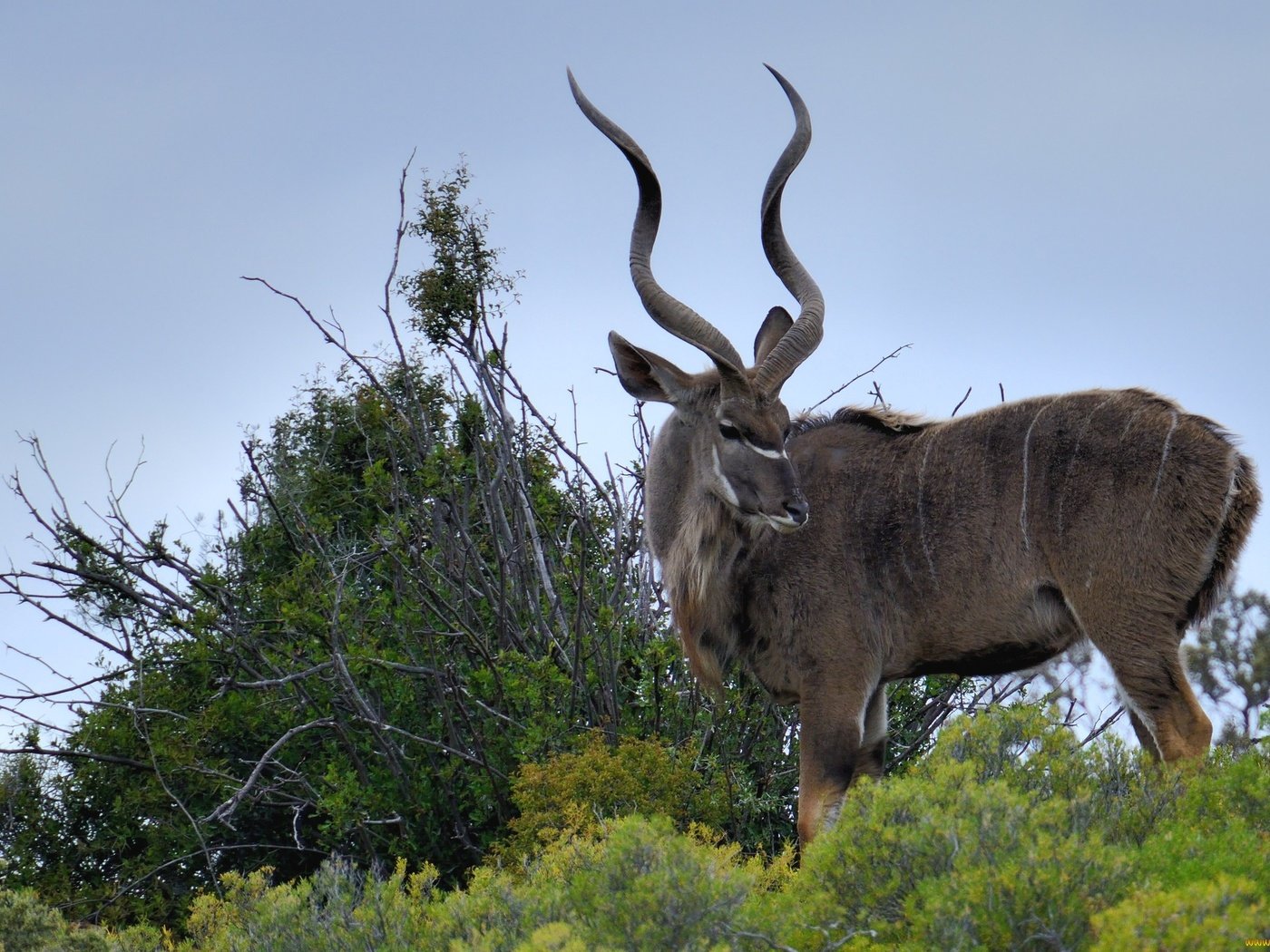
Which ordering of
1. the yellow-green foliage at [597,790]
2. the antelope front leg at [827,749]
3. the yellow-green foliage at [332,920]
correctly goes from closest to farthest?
1. the yellow-green foliage at [332,920]
2. the antelope front leg at [827,749]
3. the yellow-green foliage at [597,790]

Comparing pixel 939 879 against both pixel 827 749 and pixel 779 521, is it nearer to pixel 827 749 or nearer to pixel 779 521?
pixel 827 749

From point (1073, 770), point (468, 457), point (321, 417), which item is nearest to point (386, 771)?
point (468, 457)

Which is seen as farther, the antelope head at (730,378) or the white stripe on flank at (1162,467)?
the antelope head at (730,378)

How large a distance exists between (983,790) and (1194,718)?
147cm

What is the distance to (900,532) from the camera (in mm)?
4422

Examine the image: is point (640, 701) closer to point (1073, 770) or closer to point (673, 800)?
point (673, 800)

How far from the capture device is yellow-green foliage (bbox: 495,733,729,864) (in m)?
4.37

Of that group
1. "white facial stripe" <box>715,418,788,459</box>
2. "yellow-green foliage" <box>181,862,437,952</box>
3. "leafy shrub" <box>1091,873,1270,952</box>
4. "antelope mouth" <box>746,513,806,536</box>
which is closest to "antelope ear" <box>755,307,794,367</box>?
"white facial stripe" <box>715,418,788,459</box>

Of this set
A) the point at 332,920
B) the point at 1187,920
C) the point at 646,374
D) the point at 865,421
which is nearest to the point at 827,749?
the point at 865,421

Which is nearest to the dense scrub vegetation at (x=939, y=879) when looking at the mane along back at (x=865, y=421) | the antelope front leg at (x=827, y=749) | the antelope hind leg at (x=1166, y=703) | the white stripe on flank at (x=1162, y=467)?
the antelope hind leg at (x=1166, y=703)

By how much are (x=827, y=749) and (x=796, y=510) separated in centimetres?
73

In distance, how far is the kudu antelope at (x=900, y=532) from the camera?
3.95 m

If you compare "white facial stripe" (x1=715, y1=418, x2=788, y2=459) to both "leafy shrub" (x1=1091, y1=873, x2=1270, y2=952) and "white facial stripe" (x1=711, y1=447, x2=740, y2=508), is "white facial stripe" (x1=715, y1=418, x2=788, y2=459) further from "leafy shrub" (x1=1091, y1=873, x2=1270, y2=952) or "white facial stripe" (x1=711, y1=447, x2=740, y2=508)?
"leafy shrub" (x1=1091, y1=873, x2=1270, y2=952)

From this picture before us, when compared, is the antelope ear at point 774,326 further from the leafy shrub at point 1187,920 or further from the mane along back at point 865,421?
the leafy shrub at point 1187,920
